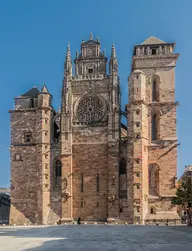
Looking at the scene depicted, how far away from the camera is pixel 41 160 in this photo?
172 ft

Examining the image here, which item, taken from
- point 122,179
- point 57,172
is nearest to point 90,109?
point 57,172

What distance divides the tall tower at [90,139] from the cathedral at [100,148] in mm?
132

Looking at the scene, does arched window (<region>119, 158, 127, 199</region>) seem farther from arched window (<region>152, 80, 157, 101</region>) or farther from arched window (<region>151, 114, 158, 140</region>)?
arched window (<region>152, 80, 157, 101</region>)

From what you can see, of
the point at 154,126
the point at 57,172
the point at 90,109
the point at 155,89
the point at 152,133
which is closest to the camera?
the point at 152,133

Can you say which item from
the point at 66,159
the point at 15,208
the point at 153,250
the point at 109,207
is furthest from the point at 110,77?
the point at 153,250

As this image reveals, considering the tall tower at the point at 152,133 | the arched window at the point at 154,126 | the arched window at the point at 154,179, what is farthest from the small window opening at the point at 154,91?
the arched window at the point at 154,179

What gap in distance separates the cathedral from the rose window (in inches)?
5.6

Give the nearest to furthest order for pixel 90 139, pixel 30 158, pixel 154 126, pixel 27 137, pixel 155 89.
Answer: pixel 154 126, pixel 90 139, pixel 155 89, pixel 30 158, pixel 27 137

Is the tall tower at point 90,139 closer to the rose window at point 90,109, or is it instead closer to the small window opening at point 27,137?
the rose window at point 90,109

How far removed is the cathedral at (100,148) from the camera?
49.8 metres

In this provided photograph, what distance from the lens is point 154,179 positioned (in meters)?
50.9

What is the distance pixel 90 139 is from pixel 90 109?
15.1 feet

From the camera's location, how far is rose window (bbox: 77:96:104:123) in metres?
54.2

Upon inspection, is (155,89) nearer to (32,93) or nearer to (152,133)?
(152,133)
